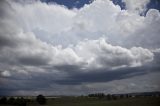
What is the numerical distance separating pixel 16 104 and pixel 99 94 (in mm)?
64839

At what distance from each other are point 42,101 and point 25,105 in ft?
44.9

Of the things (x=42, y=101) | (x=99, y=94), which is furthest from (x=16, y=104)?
(x=99, y=94)

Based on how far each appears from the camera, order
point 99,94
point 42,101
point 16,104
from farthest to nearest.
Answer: point 99,94 < point 42,101 < point 16,104

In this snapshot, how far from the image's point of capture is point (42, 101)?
67750 mm

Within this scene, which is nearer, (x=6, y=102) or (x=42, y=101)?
(x=6, y=102)

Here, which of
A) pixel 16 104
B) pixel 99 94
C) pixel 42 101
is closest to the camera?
pixel 16 104

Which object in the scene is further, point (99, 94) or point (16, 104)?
point (99, 94)

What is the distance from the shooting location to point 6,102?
182ft

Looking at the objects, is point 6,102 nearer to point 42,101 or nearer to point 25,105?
→ point 25,105

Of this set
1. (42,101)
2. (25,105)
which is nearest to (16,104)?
(25,105)

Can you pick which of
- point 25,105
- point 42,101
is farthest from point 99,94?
point 25,105

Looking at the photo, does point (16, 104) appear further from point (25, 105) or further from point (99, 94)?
point (99, 94)

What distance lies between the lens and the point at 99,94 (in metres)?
113

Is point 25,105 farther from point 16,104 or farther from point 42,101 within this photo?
point 42,101
